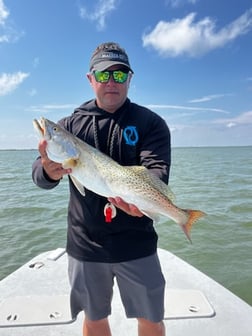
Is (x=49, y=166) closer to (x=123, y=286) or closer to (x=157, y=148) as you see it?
(x=157, y=148)

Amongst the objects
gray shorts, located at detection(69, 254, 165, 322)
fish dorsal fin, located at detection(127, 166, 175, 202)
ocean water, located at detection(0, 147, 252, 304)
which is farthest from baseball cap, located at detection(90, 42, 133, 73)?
ocean water, located at detection(0, 147, 252, 304)

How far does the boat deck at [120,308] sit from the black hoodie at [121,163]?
1.27 meters

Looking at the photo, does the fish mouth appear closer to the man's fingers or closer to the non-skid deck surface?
the man's fingers

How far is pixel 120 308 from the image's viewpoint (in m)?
3.91

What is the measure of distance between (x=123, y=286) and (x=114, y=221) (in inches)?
21.1

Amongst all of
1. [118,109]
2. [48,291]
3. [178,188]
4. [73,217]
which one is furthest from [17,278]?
[178,188]

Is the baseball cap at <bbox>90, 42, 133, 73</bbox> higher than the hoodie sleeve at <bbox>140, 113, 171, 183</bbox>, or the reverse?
the baseball cap at <bbox>90, 42, 133, 73</bbox>

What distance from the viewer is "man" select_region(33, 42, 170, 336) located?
2639mm

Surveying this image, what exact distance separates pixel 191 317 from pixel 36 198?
43.2 ft

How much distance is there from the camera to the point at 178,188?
17.9m

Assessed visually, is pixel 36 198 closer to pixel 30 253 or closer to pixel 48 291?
pixel 30 253

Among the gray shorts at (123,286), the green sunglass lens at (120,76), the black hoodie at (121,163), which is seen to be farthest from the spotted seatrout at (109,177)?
the green sunglass lens at (120,76)

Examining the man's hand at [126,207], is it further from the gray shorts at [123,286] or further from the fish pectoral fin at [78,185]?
the gray shorts at [123,286]

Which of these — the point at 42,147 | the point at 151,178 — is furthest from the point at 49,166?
the point at 151,178
